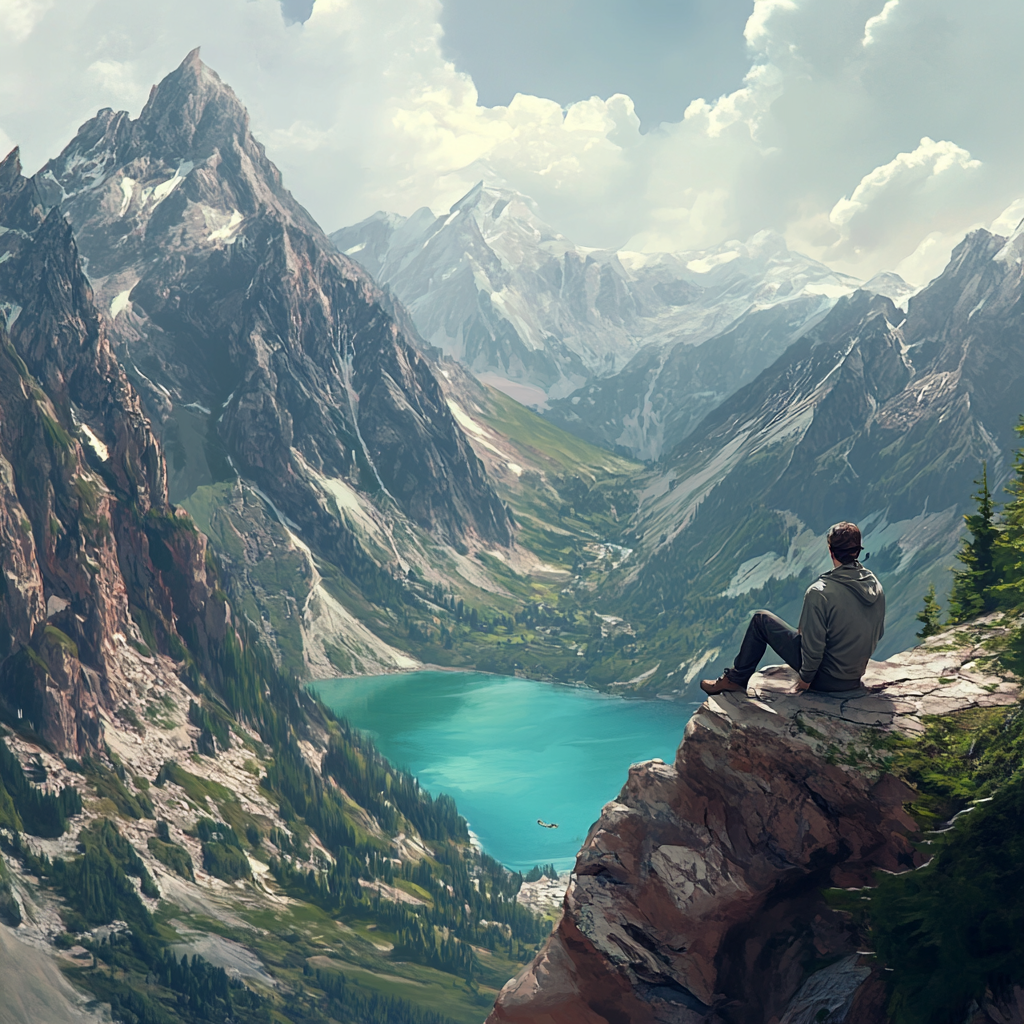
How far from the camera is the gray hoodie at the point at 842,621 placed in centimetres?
2138

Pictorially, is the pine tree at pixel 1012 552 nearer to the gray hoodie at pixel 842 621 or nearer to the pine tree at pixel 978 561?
the pine tree at pixel 978 561

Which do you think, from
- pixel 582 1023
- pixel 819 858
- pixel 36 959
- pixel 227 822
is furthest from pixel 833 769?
pixel 227 822

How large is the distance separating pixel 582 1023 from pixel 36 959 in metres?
132

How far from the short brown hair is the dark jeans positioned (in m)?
2.02

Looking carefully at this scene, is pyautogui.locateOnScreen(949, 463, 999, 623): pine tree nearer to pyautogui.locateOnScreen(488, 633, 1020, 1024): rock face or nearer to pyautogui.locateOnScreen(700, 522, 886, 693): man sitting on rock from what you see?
pyautogui.locateOnScreen(488, 633, 1020, 1024): rock face

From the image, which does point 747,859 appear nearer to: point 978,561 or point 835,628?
point 835,628

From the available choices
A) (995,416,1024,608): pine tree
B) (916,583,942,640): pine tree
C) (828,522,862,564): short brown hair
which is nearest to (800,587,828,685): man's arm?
(828,522,862,564): short brown hair

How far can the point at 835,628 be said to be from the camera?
71.4ft

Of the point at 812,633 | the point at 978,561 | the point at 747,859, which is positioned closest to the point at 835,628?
the point at 812,633

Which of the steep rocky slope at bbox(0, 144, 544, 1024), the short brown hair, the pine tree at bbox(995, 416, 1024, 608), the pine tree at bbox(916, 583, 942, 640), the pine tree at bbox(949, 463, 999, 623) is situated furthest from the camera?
the steep rocky slope at bbox(0, 144, 544, 1024)

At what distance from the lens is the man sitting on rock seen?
21.4 m

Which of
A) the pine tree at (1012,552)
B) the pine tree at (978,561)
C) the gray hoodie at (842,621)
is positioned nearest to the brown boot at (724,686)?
the gray hoodie at (842,621)

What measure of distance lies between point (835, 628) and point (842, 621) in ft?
0.90

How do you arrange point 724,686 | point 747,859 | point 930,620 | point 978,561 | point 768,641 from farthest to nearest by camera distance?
1. point 930,620
2. point 978,561
3. point 724,686
4. point 747,859
5. point 768,641
